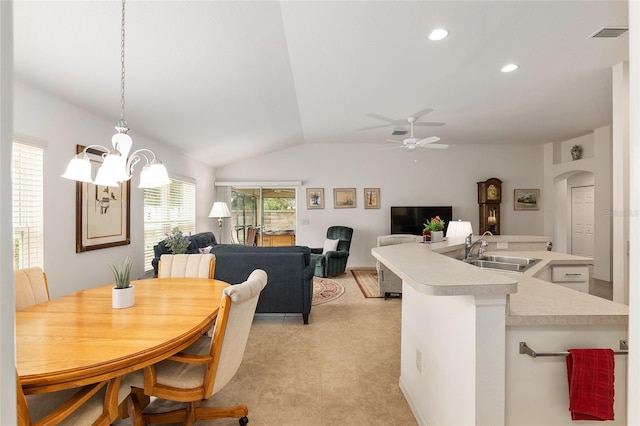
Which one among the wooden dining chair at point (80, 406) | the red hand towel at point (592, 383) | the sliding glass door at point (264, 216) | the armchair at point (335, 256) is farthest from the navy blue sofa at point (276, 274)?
the sliding glass door at point (264, 216)

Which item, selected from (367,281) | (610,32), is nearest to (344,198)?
(367,281)

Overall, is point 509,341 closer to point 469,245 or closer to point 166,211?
point 469,245

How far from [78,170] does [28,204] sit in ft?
4.88

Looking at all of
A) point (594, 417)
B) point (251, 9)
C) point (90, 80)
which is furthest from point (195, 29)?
point (594, 417)

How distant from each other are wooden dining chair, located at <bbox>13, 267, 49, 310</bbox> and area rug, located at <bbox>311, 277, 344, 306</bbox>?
298 cm

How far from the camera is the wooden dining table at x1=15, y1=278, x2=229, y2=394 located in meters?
1.07

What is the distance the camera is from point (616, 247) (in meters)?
3.34

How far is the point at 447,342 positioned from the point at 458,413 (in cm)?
29

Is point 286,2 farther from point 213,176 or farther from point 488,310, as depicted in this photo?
point 213,176

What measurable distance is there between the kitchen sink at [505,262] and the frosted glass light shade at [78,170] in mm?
2804

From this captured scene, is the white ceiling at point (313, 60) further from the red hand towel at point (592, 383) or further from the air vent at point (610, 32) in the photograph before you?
the red hand towel at point (592, 383)

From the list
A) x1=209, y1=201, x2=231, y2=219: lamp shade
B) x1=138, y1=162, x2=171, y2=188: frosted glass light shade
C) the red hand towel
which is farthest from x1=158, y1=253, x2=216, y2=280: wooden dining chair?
x1=209, y1=201, x2=231, y2=219: lamp shade

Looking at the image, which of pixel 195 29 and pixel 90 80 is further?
pixel 90 80

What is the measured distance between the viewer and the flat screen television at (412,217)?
671 centimetres
